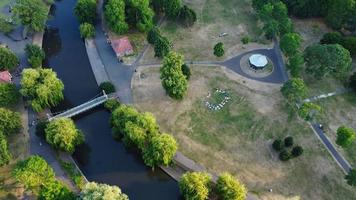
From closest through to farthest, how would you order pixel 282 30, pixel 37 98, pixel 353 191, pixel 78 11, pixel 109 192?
pixel 109 192 → pixel 353 191 → pixel 37 98 → pixel 282 30 → pixel 78 11

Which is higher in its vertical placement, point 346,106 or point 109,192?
point 109,192

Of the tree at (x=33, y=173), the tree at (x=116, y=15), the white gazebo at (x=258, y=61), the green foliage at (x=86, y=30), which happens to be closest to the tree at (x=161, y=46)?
the tree at (x=116, y=15)

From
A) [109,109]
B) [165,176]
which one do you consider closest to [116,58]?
[109,109]

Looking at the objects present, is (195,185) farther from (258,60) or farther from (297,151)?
(258,60)

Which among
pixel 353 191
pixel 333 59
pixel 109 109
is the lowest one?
pixel 353 191

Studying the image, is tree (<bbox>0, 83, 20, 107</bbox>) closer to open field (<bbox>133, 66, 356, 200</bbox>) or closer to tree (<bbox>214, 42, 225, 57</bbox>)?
open field (<bbox>133, 66, 356, 200</bbox>)

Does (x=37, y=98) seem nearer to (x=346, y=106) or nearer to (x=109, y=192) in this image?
(x=109, y=192)

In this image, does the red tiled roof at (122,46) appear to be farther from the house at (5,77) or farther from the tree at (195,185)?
the tree at (195,185)
